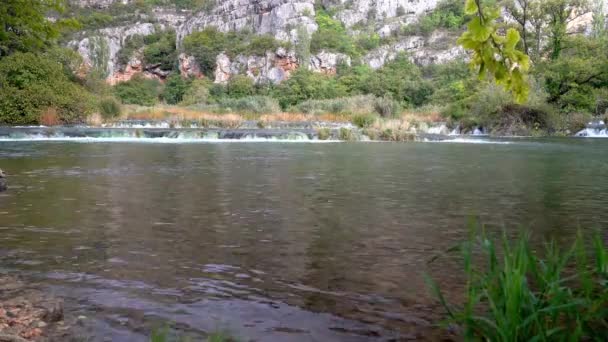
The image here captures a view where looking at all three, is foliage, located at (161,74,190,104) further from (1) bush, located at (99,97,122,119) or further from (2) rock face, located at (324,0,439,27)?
(2) rock face, located at (324,0,439,27)

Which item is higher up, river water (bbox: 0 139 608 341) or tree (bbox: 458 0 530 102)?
tree (bbox: 458 0 530 102)

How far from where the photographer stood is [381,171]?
12.4 metres

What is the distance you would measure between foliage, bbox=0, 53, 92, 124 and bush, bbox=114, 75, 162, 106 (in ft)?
115

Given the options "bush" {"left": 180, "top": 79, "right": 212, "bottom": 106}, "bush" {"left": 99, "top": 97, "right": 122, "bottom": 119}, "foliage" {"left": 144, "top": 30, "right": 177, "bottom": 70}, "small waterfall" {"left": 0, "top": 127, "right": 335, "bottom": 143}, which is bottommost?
"small waterfall" {"left": 0, "top": 127, "right": 335, "bottom": 143}

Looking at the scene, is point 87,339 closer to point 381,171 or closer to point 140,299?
point 140,299

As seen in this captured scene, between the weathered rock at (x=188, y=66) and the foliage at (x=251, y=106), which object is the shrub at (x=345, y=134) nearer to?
the foliage at (x=251, y=106)

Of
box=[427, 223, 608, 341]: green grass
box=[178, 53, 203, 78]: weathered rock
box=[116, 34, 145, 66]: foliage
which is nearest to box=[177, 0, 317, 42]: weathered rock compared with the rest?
box=[116, 34, 145, 66]: foliage

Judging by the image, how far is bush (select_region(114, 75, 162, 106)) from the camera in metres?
77.2

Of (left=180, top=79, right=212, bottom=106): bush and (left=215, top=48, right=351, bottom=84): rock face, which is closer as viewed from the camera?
(left=180, top=79, right=212, bottom=106): bush

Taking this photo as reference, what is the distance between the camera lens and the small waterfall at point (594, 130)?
33.7 m

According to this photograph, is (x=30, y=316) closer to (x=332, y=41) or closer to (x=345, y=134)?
(x=345, y=134)

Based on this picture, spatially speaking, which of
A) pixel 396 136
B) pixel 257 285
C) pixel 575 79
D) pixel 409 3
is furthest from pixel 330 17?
pixel 257 285

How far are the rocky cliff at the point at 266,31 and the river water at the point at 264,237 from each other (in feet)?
239

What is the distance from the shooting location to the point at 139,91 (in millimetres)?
82500
